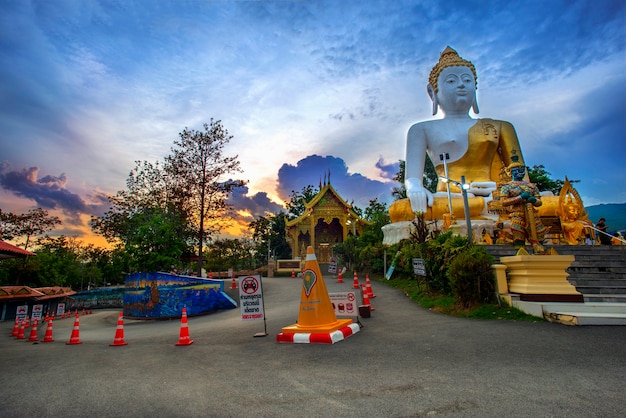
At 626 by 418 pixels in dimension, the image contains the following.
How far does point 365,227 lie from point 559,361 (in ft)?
99.1

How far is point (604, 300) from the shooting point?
7.75 metres

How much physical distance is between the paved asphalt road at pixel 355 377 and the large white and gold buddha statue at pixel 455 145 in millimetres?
10625

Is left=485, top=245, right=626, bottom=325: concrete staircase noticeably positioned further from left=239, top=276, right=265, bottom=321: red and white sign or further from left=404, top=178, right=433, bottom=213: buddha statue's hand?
left=404, top=178, right=433, bottom=213: buddha statue's hand

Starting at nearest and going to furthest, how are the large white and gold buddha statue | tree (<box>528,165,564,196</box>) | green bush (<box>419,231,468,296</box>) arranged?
green bush (<box>419,231,468,296</box>) < the large white and gold buddha statue < tree (<box>528,165,564,196</box>)

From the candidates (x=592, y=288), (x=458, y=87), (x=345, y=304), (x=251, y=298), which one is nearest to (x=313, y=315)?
(x=345, y=304)

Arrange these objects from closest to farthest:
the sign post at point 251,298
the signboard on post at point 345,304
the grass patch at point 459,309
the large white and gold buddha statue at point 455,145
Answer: the grass patch at point 459,309
the sign post at point 251,298
the signboard on post at point 345,304
the large white and gold buddha statue at point 455,145

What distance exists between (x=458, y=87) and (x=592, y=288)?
12.5m

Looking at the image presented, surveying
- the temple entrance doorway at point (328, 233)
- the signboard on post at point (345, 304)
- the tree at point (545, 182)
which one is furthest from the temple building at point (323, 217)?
the signboard on post at point (345, 304)

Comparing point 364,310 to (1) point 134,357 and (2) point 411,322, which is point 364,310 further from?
(1) point 134,357

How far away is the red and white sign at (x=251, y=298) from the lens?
756cm

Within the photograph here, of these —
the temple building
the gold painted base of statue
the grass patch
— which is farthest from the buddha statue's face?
Answer: the temple building

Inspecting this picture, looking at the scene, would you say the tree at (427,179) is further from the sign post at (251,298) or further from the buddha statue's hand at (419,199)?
the sign post at (251,298)

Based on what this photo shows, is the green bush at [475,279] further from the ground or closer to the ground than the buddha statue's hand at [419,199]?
closer to the ground

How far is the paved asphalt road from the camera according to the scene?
130 inches
